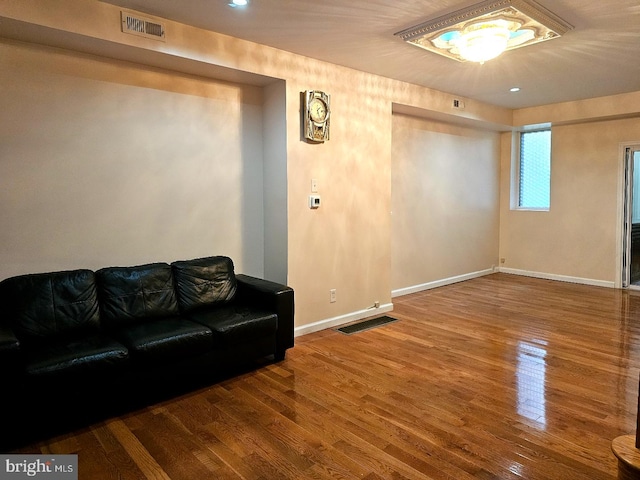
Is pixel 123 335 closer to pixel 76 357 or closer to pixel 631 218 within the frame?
pixel 76 357

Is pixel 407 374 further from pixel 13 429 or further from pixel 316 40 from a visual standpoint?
pixel 316 40

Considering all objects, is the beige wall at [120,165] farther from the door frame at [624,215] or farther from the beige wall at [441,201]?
the door frame at [624,215]

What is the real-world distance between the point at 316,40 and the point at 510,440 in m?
3.27

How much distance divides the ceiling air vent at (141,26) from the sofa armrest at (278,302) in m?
2.08

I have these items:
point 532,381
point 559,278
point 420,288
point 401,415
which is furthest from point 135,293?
point 559,278

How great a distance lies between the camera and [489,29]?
334 cm

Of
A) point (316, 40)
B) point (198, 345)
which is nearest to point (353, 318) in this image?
point (198, 345)

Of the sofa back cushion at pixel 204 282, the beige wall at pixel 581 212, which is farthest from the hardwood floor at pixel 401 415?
the beige wall at pixel 581 212

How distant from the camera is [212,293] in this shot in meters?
3.71

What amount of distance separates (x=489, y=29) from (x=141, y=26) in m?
2.58

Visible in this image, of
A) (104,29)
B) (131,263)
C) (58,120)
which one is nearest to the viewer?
(104,29)

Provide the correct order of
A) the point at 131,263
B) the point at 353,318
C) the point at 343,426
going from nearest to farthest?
the point at 343,426, the point at 131,263, the point at 353,318

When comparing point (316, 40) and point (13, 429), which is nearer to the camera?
point (13, 429)

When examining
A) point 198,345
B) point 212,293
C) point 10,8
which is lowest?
point 198,345
